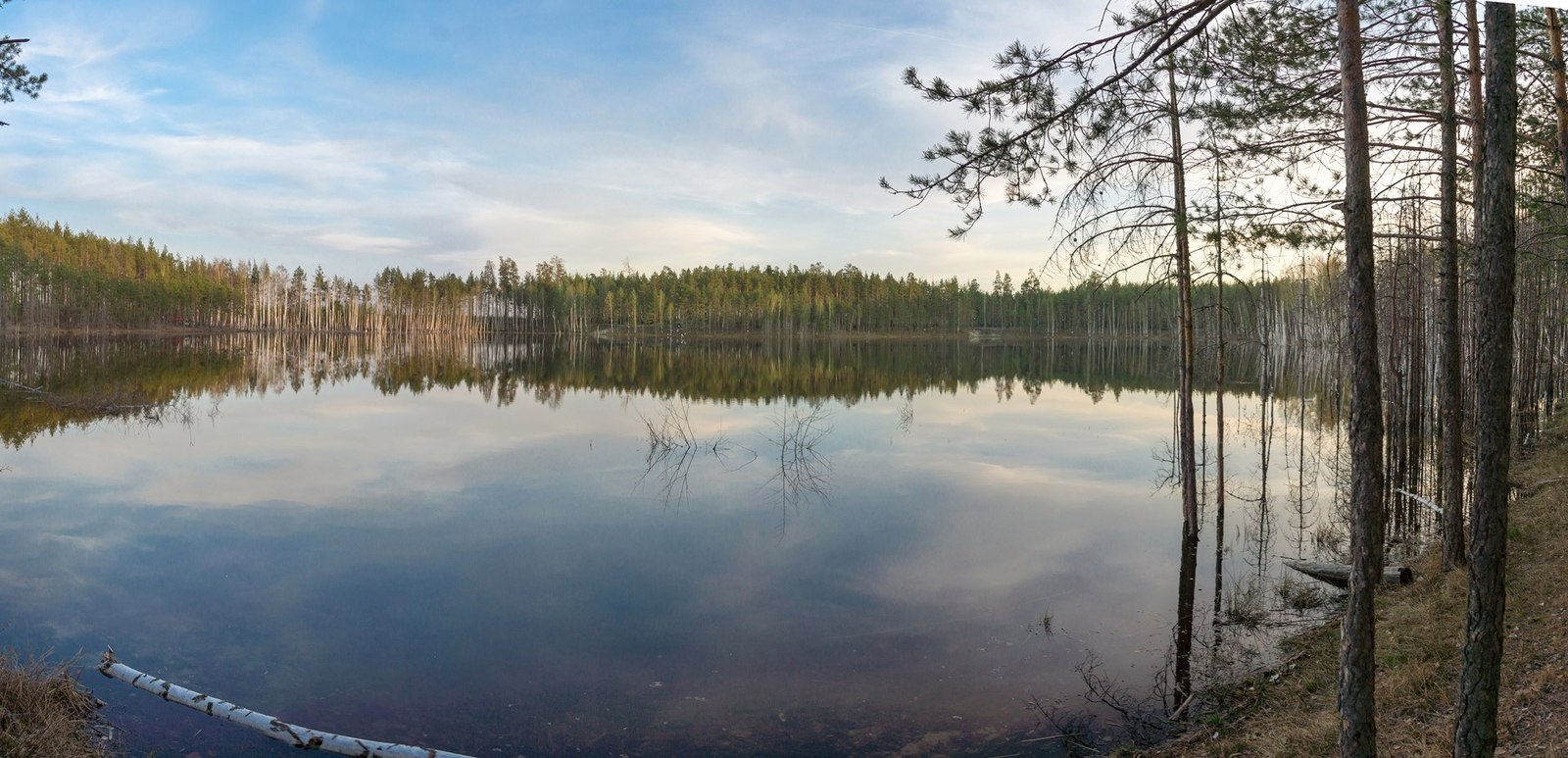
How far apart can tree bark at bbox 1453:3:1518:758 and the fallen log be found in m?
6.01

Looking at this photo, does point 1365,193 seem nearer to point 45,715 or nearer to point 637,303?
point 45,715

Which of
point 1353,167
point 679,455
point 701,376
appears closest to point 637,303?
point 701,376

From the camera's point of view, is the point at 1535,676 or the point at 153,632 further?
the point at 153,632

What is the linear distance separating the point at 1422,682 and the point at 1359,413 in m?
3.26

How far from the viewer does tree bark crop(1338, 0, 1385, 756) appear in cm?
430

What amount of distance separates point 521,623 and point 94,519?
29.4 ft

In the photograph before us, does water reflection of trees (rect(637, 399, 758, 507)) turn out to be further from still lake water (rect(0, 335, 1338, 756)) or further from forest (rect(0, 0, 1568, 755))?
forest (rect(0, 0, 1568, 755))

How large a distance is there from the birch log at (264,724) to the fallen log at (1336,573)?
9.63 metres

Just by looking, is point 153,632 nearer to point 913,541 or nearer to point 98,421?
point 913,541

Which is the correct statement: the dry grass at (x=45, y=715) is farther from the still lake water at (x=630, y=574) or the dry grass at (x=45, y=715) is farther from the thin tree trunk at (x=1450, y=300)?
the thin tree trunk at (x=1450, y=300)

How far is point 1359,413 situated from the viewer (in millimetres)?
4426

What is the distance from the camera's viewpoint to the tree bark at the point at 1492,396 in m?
3.67

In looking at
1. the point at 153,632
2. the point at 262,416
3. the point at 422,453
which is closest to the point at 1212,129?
the point at 153,632

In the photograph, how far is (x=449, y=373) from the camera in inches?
1784
